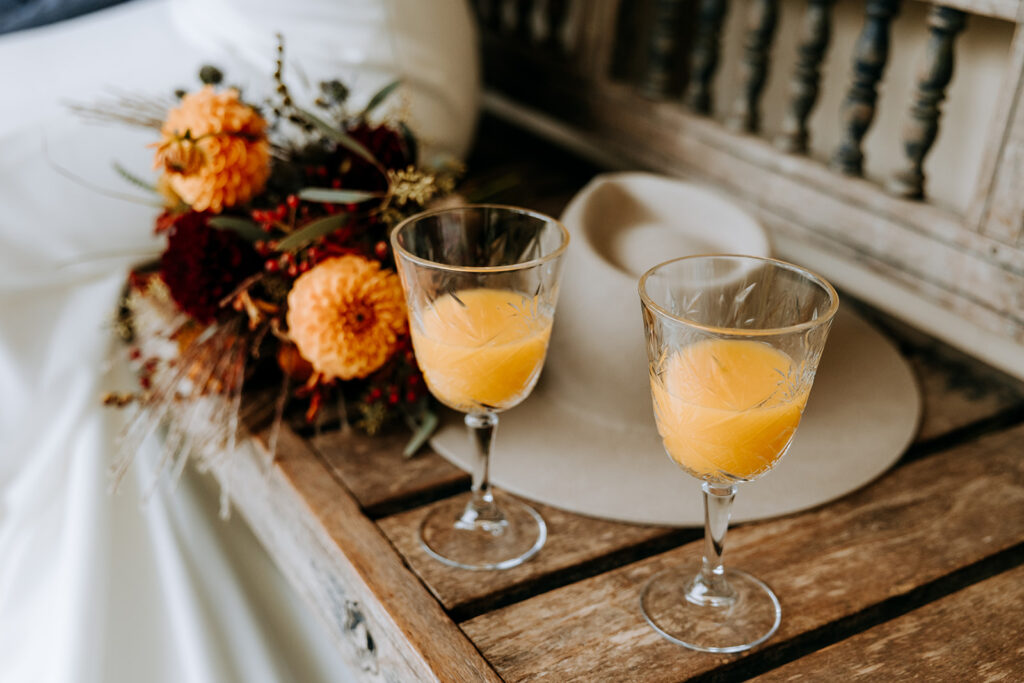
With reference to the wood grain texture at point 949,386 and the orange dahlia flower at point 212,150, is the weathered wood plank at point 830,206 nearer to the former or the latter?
the wood grain texture at point 949,386

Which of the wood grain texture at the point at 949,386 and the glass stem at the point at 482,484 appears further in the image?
the wood grain texture at the point at 949,386

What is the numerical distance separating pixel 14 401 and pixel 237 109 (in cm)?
53

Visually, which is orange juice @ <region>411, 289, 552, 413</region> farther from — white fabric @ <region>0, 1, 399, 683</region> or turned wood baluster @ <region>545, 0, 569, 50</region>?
turned wood baluster @ <region>545, 0, 569, 50</region>

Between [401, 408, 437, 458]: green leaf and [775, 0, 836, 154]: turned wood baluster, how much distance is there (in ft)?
1.99

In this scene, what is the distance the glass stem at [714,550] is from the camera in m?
0.66

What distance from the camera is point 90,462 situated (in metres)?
1.05


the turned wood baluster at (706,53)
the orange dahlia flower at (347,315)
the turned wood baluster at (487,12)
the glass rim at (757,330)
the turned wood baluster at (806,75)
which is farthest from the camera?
the turned wood baluster at (487,12)

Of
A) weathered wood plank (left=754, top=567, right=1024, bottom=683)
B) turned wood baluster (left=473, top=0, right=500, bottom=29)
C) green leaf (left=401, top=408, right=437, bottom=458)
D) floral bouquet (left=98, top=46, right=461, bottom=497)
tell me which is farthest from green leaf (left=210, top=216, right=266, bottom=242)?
turned wood baluster (left=473, top=0, right=500, bottom=29)

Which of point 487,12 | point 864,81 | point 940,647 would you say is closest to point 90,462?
point 940,647

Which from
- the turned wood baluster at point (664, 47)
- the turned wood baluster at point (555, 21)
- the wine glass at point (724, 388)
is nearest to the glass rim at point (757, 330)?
the wine glass at point (724, 388)

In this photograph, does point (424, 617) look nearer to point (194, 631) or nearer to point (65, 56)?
point (194, 631)

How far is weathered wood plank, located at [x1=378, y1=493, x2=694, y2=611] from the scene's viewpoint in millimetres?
713

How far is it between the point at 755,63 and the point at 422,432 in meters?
0.70

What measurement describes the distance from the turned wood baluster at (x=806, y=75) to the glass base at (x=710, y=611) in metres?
0.65
